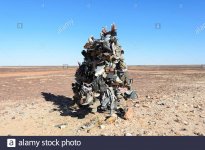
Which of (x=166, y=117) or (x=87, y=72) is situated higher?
(x=87, y=72)

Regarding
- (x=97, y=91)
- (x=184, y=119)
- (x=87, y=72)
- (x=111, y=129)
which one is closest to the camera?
(x=111, y=129)

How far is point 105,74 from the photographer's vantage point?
1266cm

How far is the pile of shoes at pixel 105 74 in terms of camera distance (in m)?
12.1

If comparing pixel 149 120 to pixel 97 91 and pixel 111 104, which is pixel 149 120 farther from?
pixel 97 91

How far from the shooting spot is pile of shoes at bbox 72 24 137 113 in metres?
12.1
